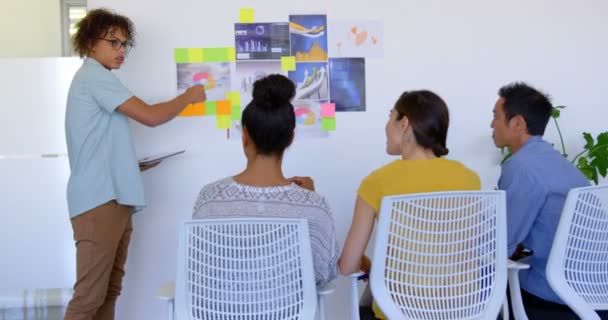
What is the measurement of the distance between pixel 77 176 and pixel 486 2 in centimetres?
213

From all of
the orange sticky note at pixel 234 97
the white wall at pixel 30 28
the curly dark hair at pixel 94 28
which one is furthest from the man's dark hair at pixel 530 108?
the white wall at pixel 30 28

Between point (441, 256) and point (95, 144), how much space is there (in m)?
1.39

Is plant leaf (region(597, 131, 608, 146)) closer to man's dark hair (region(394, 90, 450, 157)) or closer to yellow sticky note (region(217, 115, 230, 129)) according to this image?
man's dark hair (region(394, 90, 450, 157))

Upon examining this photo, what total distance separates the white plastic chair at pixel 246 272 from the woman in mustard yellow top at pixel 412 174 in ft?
0.68

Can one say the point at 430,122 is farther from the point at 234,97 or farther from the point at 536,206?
the point at 234,97

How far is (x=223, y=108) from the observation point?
2.95 m

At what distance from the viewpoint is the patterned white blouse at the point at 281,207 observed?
1641 mm

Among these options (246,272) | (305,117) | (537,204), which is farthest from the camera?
(305,117)

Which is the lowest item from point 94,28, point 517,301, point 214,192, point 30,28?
point 517,301

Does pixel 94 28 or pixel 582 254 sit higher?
pixel 94 28

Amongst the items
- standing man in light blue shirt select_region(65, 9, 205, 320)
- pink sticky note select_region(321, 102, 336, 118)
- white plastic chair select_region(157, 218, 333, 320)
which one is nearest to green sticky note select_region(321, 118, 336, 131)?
pink sticky note select_region(321, 102, 336, 118)

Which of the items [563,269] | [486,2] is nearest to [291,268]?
[563,269]

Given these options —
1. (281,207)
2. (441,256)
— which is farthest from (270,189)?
(441,256)

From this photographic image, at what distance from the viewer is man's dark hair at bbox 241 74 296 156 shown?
1687 mm
